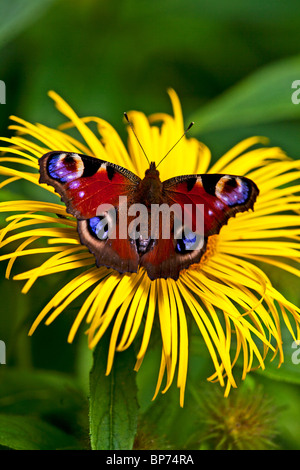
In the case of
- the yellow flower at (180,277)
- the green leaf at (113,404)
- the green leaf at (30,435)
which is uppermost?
the yellow flower at (180,277)

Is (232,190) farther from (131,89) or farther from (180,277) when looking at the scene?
(131,89)

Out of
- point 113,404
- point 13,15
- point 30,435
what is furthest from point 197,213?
point 13,15

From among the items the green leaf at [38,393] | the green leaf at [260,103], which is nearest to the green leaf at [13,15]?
the green leaf at [260,103]

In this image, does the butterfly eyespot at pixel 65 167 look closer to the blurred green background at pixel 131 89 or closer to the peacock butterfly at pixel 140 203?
the peacock butterfly at pixel 140 203

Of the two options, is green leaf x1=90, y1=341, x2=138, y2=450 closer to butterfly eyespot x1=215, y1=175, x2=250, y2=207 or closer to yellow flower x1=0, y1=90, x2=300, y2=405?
yellow flower x1=0, y1=90, x2=300, y2=405

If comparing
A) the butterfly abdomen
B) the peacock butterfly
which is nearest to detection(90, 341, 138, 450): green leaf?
the peacock butterfly
